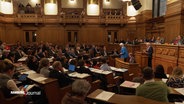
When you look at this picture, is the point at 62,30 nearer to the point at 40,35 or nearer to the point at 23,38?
the point at 40,35

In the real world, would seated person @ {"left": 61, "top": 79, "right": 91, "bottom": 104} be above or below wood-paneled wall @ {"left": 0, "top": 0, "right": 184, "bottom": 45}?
below

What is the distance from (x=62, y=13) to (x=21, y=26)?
385 centimetres

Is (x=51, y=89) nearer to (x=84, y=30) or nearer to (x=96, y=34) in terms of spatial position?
(x=84, y=30)

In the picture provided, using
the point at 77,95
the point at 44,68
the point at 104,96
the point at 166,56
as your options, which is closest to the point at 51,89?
the point at 44,68

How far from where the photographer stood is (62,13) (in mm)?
16047

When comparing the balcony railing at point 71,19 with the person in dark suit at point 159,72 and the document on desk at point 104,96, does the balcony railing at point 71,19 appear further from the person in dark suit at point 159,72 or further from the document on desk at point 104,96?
the document on desk at point 104,96

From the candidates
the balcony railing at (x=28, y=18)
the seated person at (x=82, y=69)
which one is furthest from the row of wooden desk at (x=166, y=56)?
the balcony railing at (x=28, y=18)

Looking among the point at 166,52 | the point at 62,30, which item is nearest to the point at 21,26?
the point at 62,30

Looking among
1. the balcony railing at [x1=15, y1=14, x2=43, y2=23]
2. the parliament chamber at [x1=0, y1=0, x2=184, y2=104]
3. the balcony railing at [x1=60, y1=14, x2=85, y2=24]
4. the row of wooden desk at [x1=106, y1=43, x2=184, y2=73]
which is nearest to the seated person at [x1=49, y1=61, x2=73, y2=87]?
the parliament chamber at [x1=0, y1=0, x2=184, y2=104]

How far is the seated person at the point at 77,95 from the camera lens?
1873 millimetres

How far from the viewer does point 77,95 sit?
2.02 metres

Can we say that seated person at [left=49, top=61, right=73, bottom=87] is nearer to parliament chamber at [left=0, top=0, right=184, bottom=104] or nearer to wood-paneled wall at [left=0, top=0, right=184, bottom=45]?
parliament chamber at [left=0, top=0, right=184, bottom=104]

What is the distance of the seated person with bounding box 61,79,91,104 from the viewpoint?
1873 millimetres

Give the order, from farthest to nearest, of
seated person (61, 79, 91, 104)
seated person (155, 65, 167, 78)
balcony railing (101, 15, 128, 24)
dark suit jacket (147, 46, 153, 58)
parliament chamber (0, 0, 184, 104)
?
balcony railing (101, 15, 128, 24)
dark suit jacket (147, 46, 153, 58)
parliament chamber (0, 0, 184, 104)
seated person (155, 65, 167, 78)
seated person (61, 79, 91, 104)
